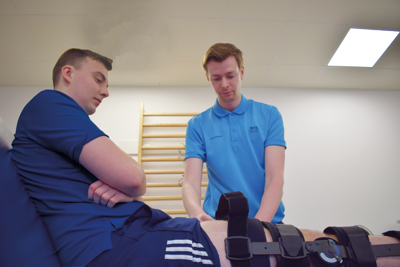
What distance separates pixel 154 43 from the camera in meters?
2.68

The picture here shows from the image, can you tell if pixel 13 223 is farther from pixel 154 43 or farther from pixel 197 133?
pixel 154 43

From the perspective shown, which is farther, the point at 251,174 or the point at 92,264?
the point at 251,174

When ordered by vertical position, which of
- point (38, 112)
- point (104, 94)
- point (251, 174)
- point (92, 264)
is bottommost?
point (92, 264)

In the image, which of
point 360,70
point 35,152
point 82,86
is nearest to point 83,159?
point 35,152

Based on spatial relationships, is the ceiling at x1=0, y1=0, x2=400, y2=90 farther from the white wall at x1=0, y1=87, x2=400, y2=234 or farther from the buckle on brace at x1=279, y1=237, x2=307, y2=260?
the buckle on brace at x1=279, y1=237, x2=307, y2=260

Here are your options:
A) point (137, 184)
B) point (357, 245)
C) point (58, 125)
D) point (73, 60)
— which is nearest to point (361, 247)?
point (357, 245)

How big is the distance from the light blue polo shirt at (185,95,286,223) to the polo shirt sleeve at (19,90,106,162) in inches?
26.3

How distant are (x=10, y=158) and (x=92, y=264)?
0.37 metres

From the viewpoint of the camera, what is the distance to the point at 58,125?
0.79 m

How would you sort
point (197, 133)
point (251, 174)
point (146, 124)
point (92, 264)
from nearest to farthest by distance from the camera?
point (92, 264) → point (251, 174) → point (197, 133) → point (146, 124)

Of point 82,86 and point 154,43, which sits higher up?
point 154,43

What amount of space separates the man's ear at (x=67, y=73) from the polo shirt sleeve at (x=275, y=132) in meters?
0.91

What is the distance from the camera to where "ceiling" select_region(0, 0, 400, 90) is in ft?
7.89

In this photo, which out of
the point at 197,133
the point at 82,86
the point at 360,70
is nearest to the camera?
the point at 82,86
